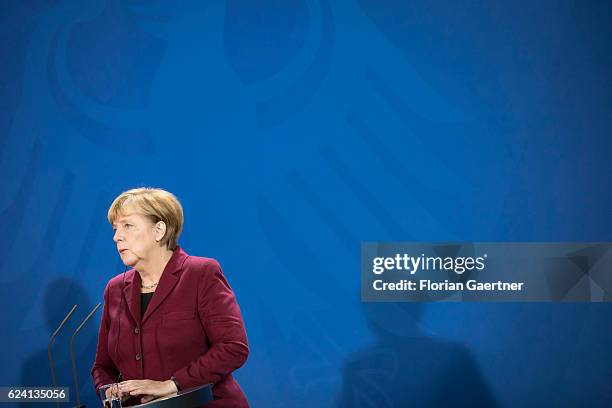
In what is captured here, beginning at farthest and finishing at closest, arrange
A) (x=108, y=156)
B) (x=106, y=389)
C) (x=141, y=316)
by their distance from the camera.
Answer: (x=108, y=156), (x=141, y=316), (x=106, y=389)

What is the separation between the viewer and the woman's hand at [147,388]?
2.11 m

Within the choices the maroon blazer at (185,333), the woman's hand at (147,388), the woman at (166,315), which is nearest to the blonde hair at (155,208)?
the woman at (166,315)

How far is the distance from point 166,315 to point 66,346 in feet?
5.90

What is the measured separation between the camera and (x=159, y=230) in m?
2.39

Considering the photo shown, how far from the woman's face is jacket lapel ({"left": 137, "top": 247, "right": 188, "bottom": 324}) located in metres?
0.08

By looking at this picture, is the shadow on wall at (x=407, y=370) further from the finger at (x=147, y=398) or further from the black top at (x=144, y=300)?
the finger at (x=147, y=398)

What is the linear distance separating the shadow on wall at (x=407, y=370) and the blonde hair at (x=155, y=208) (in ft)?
4.86

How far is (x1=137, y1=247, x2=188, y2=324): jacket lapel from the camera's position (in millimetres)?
2307

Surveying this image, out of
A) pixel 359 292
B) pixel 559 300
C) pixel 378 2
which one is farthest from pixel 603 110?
pixel 359 292

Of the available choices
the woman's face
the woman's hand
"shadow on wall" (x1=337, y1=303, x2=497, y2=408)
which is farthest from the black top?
"shadow on wall" (x1=337, y1=303, x2=497, y2=408)

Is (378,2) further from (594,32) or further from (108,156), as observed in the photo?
(108,156)

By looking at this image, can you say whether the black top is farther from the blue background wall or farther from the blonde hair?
the blue background wall

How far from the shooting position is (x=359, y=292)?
3656mm

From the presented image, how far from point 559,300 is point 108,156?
239cm
